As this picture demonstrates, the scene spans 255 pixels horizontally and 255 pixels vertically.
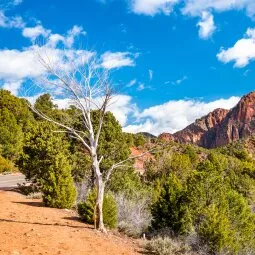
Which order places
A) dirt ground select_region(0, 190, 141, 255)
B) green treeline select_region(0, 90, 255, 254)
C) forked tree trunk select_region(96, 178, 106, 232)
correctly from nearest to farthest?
dirt ground select_region(0, 190, 141, 255), forked tree trunk select_region(96, 178, 106, 232), green treeline select_region(0, 90, 255, 254)

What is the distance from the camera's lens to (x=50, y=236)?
543 inches

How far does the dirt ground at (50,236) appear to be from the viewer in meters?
12.3

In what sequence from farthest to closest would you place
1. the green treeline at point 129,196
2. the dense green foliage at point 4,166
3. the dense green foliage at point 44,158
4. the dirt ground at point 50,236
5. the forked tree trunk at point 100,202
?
the dense green foliage at point 4,166
the dense green foliage at point 44,158
the green treeline at point 129,196
the forked tree trunk at point 100,202
the dirt ground at point 50,236

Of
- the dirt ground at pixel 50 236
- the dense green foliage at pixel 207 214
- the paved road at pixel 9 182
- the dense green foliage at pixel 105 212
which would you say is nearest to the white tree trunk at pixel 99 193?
the dirt ground at pixel 50 236

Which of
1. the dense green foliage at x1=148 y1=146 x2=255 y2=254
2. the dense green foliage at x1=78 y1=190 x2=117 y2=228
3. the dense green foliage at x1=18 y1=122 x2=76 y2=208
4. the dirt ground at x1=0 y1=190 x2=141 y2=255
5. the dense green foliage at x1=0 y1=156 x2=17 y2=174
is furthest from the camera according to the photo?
the dense green foliage at x1=0 y1=156 x2=17 y2=174

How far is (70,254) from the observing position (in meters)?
12.1

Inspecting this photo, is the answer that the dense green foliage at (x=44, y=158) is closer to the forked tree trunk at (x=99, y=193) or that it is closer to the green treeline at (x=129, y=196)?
the green treeline at (x=129, y=196)

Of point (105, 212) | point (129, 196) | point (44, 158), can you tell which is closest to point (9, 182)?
point (44, 158)

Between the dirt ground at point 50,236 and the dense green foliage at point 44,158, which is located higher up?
the dense green foliage at point 44,158

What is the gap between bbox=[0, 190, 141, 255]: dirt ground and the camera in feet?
40.5

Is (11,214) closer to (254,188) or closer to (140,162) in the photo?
(254,188)

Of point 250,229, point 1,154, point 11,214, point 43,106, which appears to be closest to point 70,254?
point 11,214

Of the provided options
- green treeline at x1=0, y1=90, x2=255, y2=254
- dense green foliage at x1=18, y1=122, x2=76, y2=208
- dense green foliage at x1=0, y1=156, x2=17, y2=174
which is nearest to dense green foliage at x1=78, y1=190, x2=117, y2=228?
green treeline at x1=0, y1=90, x2=255, y2=254

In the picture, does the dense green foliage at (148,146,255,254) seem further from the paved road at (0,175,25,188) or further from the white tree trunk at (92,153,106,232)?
the paved road at (0,175,25,188)
